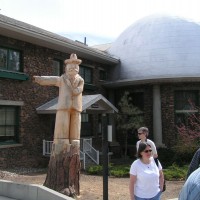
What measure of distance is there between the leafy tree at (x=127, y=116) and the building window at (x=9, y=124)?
7.05 meters

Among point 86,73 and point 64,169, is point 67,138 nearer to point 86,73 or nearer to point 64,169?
point 64,169

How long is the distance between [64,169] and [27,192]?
1157 millimetres

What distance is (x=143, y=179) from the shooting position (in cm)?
534

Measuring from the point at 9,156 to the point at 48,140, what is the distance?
2816 mm

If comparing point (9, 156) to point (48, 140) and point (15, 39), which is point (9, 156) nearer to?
point (48, 140)

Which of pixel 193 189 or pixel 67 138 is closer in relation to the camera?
pixel 193 189

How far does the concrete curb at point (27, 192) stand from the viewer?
8211mm

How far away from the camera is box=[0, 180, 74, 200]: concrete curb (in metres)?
8.21

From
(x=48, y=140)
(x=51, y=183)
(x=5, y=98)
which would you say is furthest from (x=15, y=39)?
(x=51, y=183)

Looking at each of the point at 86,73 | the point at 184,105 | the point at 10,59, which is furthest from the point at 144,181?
the point at 184,105

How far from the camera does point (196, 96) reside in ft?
76.7

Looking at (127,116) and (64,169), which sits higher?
(127,116)

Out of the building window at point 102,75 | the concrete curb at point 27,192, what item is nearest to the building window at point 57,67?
the building window at point 102,75

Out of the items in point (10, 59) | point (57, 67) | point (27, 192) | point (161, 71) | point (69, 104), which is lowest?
point (27, 192)
